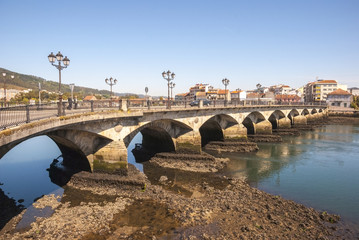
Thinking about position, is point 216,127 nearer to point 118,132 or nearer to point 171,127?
point 171,127

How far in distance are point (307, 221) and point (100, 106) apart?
13669 mm

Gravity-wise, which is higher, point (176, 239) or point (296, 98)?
point (296, 98)

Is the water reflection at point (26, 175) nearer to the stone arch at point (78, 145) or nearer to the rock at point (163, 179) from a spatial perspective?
the stone arch at point (78, 145)

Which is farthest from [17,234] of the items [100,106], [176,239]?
[100,106]

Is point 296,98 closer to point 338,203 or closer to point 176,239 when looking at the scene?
point 338,203

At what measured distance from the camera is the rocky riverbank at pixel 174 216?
10578 mm

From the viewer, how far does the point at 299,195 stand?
15.9 meters

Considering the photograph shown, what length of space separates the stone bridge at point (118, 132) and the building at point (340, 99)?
85375mm

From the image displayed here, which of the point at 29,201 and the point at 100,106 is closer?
the point at 29,201

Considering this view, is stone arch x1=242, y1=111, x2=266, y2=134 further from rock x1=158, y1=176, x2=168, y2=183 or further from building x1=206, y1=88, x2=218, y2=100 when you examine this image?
building x1=206, y1=88, x2=218, y2=100

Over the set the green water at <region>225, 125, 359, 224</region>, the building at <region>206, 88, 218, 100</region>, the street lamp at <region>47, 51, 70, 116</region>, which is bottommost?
the green water at <region>225, 125, 359, 224</region>

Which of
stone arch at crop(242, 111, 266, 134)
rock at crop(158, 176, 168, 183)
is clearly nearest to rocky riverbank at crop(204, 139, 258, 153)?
stone arch at crop(242, 111, 266, 134)

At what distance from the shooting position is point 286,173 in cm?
2102

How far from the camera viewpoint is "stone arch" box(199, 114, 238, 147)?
101 feet
